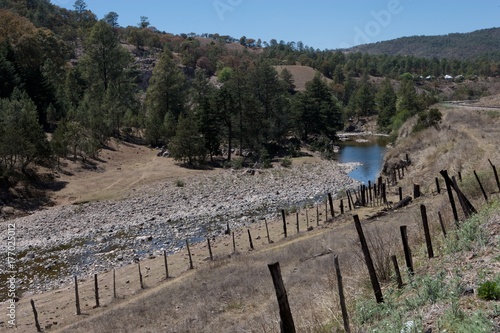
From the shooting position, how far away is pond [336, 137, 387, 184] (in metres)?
53.1

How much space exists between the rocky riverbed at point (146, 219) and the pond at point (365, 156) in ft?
11.3

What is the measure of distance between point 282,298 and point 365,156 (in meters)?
65.0

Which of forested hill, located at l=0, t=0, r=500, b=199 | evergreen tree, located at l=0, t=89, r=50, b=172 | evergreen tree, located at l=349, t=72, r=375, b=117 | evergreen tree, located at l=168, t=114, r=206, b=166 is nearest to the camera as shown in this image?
evergreen tree, located at l=0, t=89, r=50, b=172

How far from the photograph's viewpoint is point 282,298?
5668 mm

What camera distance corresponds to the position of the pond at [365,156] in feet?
174

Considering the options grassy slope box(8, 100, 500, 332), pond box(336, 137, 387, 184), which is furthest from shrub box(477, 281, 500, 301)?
pond box(336, 137, 387, 184)

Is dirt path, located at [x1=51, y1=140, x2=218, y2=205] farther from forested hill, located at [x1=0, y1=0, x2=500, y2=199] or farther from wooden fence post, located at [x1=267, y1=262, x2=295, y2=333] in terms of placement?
wooden fence post, located at [x1=267, y1=262, x2=295, y2=333]

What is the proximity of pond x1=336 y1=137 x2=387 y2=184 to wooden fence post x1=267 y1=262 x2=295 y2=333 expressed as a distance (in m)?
43.6

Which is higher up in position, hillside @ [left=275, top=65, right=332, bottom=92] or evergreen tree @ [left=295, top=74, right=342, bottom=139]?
hillside @ [left=275, top=65, right=332, bottom=92]

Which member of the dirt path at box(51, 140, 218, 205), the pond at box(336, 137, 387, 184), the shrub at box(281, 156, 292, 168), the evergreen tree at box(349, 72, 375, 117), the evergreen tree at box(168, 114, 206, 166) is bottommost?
the pond at box(336, 137, 387, 184)

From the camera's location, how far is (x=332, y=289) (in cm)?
993

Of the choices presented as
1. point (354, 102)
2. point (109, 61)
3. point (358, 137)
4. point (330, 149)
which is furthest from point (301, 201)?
point (354, 102)

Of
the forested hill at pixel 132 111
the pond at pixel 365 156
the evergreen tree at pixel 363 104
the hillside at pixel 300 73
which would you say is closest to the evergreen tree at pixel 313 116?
the forested hill at pixel 132 111

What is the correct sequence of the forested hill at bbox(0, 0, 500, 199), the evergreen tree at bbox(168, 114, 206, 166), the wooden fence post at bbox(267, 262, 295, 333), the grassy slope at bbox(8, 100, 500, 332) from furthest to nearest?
the evergreen tree at bbox(168, 114, 206, 166), the forested hill at bbox(0, 0, 500, 199), the grassy slope at bbox(8, 100, 500, 332), the wooden fence post at bbox(267, 262, 295, 333)
